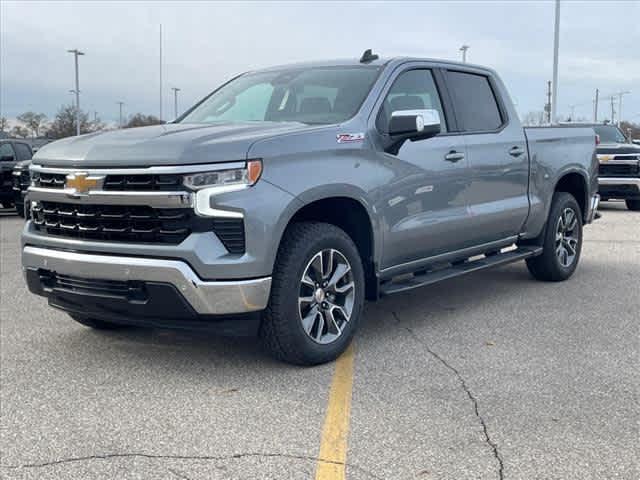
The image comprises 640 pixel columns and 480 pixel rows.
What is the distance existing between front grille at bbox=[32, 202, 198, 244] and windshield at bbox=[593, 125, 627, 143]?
47.2 ft

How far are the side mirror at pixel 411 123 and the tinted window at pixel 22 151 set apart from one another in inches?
553

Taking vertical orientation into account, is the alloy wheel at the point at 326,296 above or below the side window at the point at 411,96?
below

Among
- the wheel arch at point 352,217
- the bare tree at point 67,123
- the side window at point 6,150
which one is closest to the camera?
the wheel arch at point 352,217

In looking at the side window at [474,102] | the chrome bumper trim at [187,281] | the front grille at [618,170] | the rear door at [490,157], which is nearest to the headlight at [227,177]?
the chrome bumper trim at [187,281]

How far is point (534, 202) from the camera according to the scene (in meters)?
6.83

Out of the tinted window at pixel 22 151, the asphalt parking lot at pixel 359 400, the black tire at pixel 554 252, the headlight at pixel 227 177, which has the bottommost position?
the asphalt parking lot at pixel 359 400

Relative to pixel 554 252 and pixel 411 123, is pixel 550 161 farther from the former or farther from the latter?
pixel 411 123

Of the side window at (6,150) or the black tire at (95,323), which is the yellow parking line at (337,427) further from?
the side window at (6,150)

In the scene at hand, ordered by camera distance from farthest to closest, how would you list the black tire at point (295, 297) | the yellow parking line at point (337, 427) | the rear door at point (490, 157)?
the rear door at point (490, 157), the black tire at point (295, 297), the yellow parking line at point (337, 427)

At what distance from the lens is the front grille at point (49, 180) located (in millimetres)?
4504

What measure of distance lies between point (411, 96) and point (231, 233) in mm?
2152

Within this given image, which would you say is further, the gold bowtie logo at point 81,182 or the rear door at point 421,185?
the rear door at point 421,185

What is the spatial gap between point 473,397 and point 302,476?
1.30 metres

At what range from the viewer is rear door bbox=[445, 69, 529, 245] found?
5.99 m
